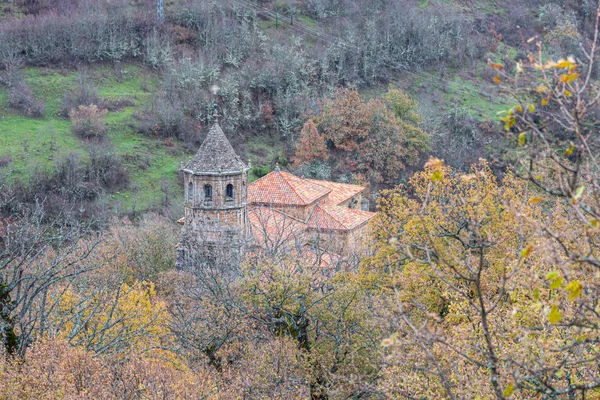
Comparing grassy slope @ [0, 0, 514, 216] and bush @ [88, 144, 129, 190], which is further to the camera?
bush @ [88, 144, 129, 190]

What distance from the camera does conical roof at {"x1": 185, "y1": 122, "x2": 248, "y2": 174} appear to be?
25984 millimetres

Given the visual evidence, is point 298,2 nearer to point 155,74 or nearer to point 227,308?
point 155,74

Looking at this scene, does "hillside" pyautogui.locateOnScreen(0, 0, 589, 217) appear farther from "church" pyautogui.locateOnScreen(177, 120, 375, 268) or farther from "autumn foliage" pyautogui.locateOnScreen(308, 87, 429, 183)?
"church" pyautogui.locateOnScreen(177, 120, 375, 268)

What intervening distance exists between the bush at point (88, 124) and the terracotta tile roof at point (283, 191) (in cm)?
1710

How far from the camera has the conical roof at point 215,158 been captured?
26.0 metres

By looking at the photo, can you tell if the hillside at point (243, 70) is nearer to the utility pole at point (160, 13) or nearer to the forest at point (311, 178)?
the forest at point (311, 178)

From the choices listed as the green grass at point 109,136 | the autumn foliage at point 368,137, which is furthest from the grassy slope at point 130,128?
the autumn foliage at point 368,137

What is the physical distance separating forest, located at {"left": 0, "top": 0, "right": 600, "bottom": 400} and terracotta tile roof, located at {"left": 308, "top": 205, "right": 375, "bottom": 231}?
3.75 m

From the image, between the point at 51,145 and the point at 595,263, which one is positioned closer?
the point at 595,263

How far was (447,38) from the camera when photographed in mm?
67125

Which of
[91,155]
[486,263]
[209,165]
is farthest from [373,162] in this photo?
[486,263]

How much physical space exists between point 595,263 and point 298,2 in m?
67.9

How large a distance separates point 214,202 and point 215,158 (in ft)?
5.89

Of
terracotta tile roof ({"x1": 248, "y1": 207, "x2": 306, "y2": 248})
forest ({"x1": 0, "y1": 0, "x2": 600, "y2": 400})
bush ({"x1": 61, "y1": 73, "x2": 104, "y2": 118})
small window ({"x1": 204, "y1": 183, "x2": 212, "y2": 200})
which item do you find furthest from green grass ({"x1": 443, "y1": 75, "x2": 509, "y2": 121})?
small window ({"x1": 204, "y1": 183, "x2": 212, "y2": 200})
